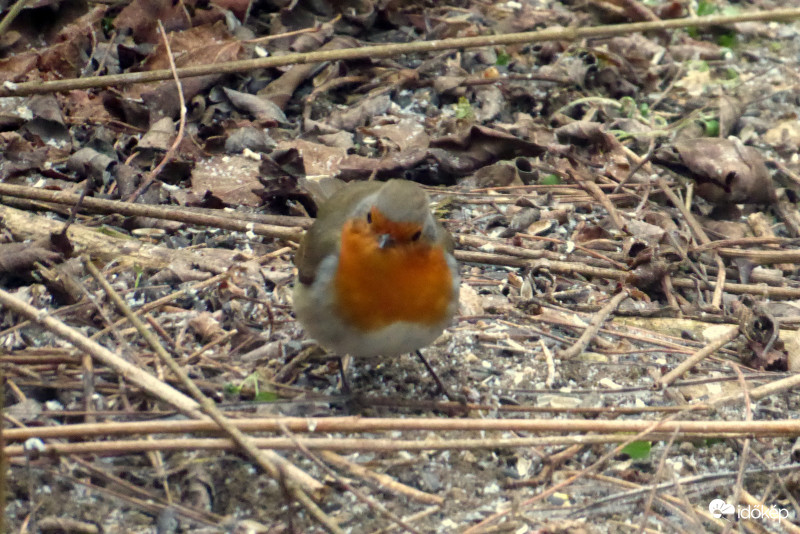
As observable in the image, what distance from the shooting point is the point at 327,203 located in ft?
10.5

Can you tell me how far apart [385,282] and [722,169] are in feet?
7.61

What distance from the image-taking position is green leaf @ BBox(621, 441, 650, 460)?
2.71m

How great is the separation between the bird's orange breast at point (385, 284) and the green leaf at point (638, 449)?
27.8 inches

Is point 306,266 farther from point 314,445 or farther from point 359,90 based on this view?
point 359,90

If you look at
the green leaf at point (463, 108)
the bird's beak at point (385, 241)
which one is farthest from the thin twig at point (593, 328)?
the green leaf at point (463, 108)

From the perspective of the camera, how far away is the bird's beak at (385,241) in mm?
2695

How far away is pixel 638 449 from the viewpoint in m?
2.73

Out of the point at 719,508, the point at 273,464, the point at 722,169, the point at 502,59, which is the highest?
the point at 273,464

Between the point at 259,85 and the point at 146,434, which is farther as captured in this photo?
the point at 259,85

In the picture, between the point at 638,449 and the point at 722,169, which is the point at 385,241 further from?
the point at 722,169

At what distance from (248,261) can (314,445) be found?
136cm

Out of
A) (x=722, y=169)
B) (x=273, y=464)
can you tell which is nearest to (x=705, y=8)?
(x=722, y=169)

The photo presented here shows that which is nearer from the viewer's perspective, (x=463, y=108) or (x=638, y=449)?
(x=638, y=449)

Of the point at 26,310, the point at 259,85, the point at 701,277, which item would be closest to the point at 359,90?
the point at 259,85
